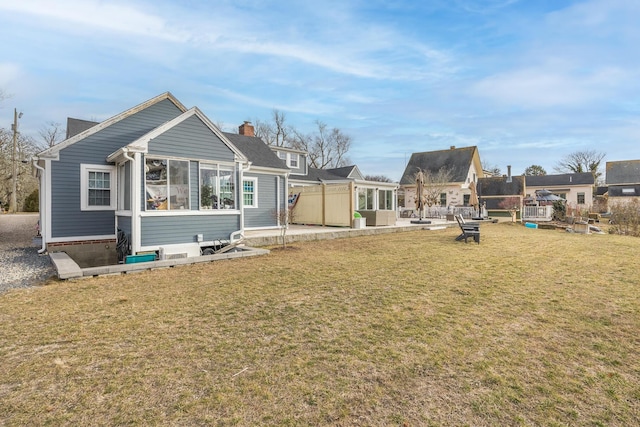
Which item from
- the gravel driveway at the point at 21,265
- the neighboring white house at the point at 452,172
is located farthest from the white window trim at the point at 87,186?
the neighboring white house at the point at 452,172

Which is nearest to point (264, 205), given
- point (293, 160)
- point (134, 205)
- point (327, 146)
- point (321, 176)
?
point (134, 205)

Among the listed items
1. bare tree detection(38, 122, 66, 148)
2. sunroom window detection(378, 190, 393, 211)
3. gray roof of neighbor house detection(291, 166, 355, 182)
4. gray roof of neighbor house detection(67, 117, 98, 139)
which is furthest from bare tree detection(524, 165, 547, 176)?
bare tree detection(38, 122, 66, 148)

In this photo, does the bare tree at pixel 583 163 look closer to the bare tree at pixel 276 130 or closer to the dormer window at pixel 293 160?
the bare tree at pixel 276 130

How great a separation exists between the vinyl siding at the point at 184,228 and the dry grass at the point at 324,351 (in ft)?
8.61

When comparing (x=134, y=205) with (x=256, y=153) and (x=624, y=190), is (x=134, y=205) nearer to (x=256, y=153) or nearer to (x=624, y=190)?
(x=256, y=153)

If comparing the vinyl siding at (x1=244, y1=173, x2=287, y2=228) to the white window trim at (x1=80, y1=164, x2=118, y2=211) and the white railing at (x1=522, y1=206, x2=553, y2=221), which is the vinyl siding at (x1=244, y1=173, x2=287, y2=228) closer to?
the white window trim at (x1=80, y1=164, x2=118, y2=211)

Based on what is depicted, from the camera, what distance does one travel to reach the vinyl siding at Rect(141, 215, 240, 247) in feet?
29.1

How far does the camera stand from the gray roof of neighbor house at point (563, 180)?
41000 millimetres

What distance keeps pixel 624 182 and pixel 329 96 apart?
1891 inches

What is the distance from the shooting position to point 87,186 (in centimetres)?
1062

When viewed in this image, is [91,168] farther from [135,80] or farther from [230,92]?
[230,92]

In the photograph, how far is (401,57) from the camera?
15227 mm

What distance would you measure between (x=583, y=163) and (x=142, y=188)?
71.1 metres

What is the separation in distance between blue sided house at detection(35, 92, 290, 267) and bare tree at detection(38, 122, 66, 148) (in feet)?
110
